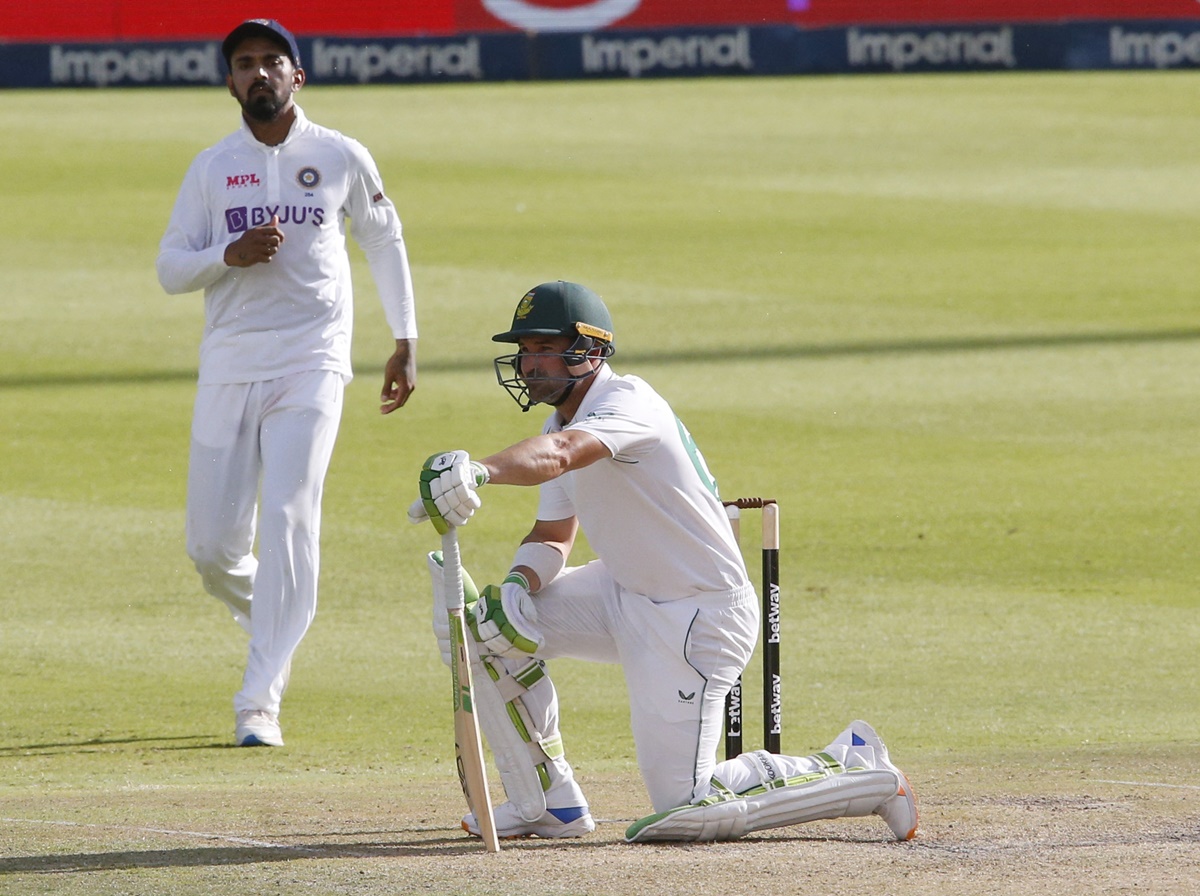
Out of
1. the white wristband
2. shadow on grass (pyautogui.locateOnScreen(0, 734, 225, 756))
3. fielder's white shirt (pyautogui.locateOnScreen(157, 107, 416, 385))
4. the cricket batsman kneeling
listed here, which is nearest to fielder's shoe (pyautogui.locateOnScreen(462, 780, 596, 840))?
the cricket batsman kneeling

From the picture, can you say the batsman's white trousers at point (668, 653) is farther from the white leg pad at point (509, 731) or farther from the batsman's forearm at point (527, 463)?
the batsman's forearm at point (527, 463)

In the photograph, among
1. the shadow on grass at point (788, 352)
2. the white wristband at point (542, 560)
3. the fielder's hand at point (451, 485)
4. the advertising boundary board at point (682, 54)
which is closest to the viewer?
the fielder's hand at point (451, 485)

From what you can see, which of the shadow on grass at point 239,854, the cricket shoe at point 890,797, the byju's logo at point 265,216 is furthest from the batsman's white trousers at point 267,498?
the cricket shoe at point 890,797

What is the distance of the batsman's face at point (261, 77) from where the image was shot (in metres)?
6.54

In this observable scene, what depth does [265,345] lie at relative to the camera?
21.6 ft

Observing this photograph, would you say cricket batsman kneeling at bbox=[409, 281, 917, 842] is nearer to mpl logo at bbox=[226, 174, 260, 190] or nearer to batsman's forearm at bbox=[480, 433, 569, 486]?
batsman's forearm at bbox=[480, 433, 569, 486]

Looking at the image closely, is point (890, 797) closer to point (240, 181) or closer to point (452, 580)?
point (452, 580)

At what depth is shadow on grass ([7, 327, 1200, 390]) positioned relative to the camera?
44.0 ft

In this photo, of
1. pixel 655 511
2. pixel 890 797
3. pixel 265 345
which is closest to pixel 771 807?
pixel 890 797

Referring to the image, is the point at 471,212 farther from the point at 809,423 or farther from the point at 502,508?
the point at 502,508

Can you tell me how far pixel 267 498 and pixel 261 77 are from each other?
1408 millimetres

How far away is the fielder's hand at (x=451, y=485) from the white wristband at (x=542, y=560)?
763 mm

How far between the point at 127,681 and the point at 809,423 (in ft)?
18.7

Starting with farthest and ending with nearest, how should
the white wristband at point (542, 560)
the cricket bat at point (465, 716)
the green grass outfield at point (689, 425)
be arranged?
the green grass outfield at point (689, 425), the white wristband at point (542, 560), the cricket bat at point (465, 716)
